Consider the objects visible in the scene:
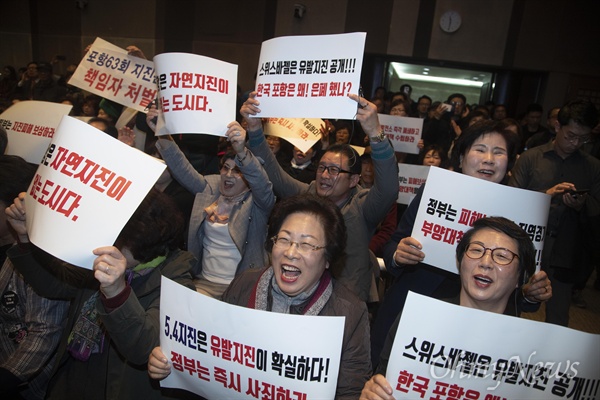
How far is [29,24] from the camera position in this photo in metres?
13.4

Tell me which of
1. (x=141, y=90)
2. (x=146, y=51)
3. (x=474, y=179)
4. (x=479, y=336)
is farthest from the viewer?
(x=146, y=51)

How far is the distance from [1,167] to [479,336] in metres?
2.28

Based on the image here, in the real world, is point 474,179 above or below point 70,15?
below

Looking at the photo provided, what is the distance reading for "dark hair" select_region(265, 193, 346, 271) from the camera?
1.96 meters

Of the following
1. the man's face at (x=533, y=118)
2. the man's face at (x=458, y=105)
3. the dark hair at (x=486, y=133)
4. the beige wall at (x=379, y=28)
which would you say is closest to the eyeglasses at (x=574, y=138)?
the dark hair at (x=486, y=133)

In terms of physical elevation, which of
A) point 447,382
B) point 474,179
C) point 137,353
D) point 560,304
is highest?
point 474,179

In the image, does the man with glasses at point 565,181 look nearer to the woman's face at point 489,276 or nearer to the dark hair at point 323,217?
the woman's face at point 489,276

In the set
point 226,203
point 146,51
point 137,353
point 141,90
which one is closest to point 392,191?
point 226,203

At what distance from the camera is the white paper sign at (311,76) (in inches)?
93.9

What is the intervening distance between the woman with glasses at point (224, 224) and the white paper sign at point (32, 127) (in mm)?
869

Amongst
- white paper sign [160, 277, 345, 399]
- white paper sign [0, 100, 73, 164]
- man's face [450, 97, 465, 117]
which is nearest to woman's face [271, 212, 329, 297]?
white paper sign [160, 277, 345, 399]

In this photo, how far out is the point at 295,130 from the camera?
425cm

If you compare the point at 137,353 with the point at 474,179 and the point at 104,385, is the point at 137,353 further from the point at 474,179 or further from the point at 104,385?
the point at 474,179

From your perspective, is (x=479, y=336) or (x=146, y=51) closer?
(x=479, y=336)
